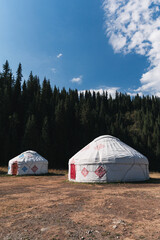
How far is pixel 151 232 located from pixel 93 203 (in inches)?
105

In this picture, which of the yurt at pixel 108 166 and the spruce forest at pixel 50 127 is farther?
the spruce forest at pixel 50 127

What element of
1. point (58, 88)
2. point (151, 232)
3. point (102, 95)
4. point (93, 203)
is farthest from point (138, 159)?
point (102, 95)

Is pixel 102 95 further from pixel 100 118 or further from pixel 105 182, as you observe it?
pixel 105 182

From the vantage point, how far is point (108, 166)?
10930mm

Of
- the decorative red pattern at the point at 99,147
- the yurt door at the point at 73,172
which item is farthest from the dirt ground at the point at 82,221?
the decorative red pattern at the point at 99,147

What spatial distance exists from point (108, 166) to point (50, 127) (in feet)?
103

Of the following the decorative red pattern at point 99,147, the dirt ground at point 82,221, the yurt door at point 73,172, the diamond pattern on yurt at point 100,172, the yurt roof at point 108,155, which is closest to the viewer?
the dirt ground at point 82,221

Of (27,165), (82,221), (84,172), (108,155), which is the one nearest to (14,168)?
(27,165)

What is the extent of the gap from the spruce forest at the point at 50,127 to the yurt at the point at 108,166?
2444 centimetres

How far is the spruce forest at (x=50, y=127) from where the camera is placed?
3556 centimetres

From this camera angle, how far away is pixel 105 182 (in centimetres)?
1084

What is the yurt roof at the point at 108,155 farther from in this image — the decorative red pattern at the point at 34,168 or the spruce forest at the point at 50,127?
the spruce forest at the point at 50,127

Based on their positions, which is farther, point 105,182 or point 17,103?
point 17,103

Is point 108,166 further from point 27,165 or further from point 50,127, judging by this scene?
point 50,127
